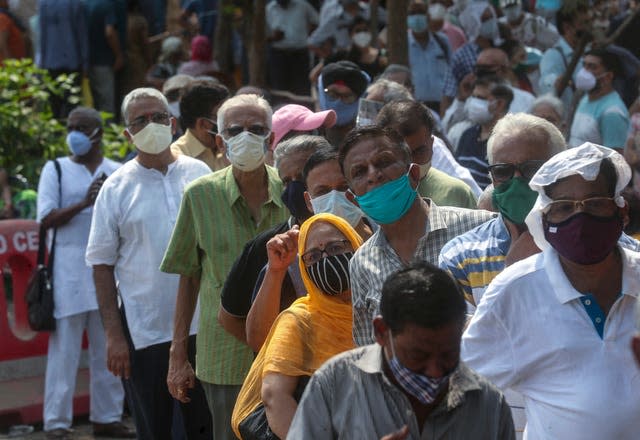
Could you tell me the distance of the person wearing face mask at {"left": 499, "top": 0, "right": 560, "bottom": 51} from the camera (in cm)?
1490

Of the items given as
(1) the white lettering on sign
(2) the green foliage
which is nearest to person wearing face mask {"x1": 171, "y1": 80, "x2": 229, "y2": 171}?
(1) the white lettering on sign

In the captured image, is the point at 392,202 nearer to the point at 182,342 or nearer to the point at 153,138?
the point at 182,342

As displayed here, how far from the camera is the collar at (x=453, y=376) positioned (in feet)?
11.0

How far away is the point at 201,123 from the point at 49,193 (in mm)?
1482

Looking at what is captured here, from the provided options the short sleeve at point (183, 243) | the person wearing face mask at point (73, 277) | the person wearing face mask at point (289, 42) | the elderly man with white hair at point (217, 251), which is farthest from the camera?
the person wearing face mask at point (289, 42)

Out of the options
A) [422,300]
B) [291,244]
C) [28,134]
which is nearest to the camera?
[422,300]

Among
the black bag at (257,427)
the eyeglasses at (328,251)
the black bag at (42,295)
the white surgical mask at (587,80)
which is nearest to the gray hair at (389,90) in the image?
the black bag at (42,295)

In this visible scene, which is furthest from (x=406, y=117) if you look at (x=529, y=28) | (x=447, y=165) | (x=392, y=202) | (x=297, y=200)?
(x=529, y=28)

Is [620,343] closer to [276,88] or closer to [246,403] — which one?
[246,403]

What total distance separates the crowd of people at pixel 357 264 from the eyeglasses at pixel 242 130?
0.04ft

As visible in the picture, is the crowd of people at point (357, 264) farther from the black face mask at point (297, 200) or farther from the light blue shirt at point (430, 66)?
the light blue shirt at point (430, 66)

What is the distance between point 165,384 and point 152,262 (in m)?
0.64

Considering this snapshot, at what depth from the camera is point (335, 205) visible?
5344 mm

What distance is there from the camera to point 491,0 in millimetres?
16812
